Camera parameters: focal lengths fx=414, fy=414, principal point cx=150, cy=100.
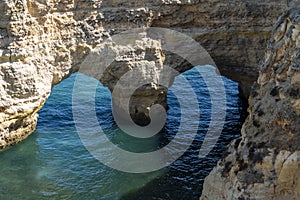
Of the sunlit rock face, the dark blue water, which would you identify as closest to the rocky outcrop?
the dark blue water

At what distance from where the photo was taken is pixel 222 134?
24.3m

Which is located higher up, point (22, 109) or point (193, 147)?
point (22, 109)

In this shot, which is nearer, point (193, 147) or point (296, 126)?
point (296, 126)

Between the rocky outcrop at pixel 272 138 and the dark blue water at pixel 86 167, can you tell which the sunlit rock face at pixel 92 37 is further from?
the rocky outcrop at pixel 272 138

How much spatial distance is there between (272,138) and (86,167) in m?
12.7

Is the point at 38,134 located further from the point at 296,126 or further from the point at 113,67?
the point at 296,126

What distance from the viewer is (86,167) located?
2066 cm

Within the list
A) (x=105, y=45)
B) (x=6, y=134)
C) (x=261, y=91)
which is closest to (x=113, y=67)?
(x=105, y=45)

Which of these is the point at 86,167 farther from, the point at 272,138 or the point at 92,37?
the point at 272,138

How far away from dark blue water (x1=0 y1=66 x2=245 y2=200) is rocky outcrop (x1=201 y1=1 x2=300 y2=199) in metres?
8.16

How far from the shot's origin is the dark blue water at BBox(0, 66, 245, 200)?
18484 millimetres

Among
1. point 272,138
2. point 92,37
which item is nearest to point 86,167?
point 92,37

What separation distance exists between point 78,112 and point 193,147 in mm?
8225

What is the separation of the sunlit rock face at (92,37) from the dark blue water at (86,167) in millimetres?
1524
